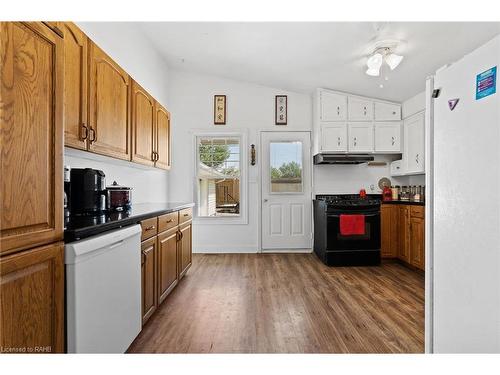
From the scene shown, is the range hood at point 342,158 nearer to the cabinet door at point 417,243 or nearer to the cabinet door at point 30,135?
the cabinet door at point 417,243

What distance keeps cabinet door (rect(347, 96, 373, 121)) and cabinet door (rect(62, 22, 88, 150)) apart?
145 inches

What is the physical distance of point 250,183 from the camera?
4891 mm

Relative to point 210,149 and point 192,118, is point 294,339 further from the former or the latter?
point 192,118

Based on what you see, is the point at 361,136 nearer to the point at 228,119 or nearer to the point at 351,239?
the point at 351,239

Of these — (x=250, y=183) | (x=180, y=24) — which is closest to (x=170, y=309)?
(x=250, y=183)

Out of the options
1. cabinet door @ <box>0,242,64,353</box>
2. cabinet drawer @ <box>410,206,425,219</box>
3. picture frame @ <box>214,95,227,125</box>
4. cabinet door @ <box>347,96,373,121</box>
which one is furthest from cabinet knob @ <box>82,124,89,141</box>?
cabinet door @ <box>347,96,373,121</box>

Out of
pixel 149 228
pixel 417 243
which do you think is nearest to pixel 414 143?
pixel 417 243

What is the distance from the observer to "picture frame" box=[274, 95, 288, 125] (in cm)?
491

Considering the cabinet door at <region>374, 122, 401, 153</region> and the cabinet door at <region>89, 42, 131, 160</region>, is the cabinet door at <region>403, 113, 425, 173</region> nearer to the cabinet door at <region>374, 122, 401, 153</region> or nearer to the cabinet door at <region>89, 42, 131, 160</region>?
the cabinet door at <region>374, 122, 401, 153</region>

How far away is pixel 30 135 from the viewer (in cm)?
107

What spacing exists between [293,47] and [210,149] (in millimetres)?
2113


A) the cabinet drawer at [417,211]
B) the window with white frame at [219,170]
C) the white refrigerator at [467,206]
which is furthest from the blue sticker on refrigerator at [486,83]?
the window with white frame at [219,170]

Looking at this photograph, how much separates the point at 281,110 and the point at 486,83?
389cm

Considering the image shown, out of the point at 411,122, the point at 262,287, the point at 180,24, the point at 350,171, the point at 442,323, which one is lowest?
the point at 262,287
